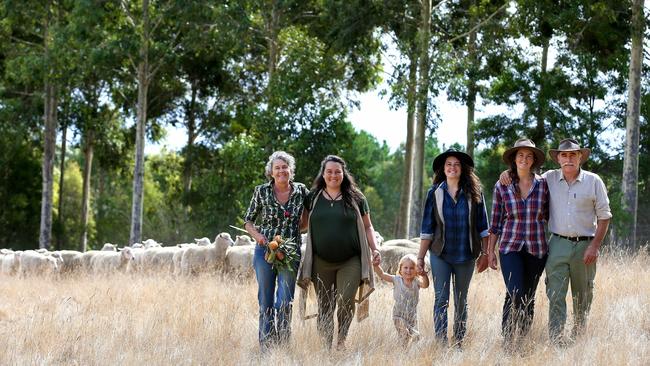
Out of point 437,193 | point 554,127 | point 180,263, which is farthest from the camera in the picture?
point 554,127

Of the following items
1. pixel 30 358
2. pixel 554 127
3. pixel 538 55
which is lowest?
pixel 30 358

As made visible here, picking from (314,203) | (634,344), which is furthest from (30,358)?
(634,344)

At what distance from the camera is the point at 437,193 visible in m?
8.67

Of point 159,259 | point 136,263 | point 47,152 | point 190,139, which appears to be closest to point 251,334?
point 159,259

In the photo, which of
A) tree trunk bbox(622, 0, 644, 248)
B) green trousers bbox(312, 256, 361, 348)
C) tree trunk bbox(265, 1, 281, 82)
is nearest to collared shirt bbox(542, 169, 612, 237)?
green trousers bbox(312, 256, 361, 348)

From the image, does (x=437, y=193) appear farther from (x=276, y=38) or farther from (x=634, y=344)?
(x=276, y=38)

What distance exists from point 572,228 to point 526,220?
0.42 metres

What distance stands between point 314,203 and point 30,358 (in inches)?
114

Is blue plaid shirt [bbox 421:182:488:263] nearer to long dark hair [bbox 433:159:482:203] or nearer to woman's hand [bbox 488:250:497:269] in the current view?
long dark hair [bbox 433:159:482:203]

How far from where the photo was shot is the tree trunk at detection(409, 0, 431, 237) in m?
27.5

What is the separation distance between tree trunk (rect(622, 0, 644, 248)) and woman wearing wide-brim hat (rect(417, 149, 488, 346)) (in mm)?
15470

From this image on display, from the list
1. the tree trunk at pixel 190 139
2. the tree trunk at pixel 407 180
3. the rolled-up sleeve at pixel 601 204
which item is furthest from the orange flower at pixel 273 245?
the tree trunk at pixel 190 139

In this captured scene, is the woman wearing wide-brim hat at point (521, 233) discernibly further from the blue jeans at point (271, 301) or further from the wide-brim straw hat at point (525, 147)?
the blue jeans at point (271, 301)

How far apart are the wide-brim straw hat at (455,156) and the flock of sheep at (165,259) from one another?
6.48m
